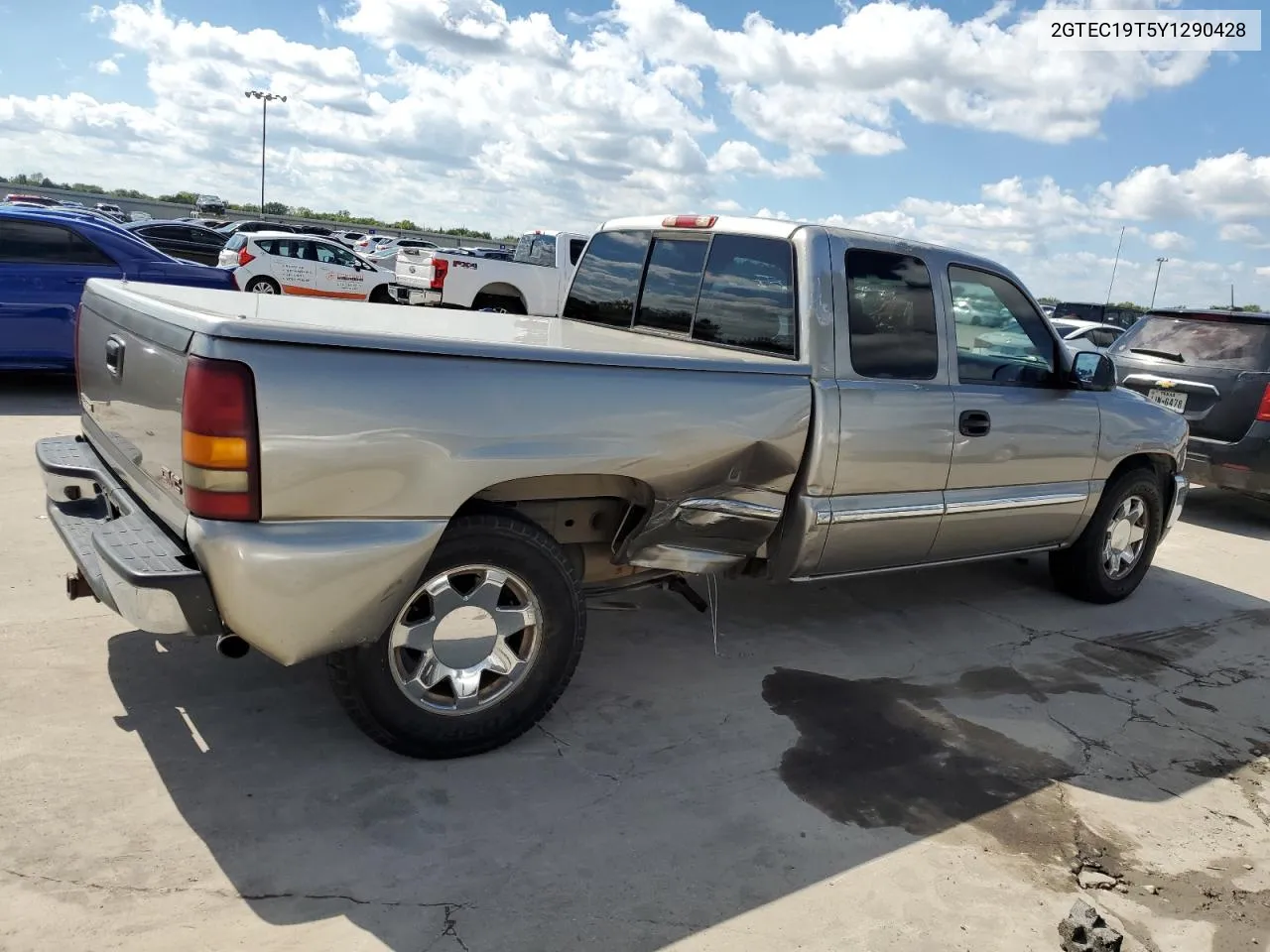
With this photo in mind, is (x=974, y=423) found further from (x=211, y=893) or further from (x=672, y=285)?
(x=211, y=893)

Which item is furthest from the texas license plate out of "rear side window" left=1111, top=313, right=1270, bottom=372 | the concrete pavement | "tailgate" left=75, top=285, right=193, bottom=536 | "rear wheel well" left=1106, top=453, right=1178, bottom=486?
"tailgate" left=75, top=285, right=193, bottom=536

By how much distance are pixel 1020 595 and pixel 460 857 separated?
4201 mm

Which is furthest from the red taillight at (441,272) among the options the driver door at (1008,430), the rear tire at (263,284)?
the driver door at (1008,430)

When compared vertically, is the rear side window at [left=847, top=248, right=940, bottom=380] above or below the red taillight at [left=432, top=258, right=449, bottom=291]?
above

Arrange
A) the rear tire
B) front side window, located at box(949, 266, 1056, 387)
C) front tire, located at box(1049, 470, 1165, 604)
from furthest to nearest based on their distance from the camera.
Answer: the rear tire < front tire, located at box(1049, 470, 1165, 604) < front side window, located at box(949, 266, 1056, 387)

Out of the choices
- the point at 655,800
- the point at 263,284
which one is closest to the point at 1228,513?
the point at 655,800

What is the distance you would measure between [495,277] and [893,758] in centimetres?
1372

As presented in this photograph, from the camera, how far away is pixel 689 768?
3.47m

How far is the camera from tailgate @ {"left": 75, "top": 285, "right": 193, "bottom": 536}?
2879mm

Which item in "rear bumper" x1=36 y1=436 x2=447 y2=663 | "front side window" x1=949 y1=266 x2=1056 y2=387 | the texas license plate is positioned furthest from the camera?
the texas license plate

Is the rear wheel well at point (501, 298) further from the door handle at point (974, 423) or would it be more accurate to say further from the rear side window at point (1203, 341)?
the door handle at point (974, 423)

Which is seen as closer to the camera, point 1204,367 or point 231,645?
point 231,645

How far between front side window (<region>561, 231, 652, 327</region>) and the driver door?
1524 millimetres

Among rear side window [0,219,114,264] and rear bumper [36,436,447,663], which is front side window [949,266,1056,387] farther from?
rear side window [0,219,114,264]
